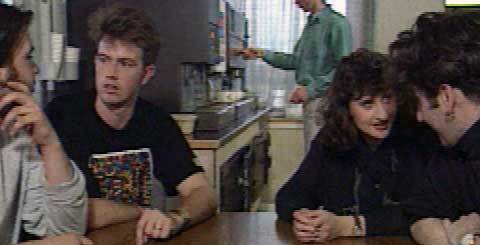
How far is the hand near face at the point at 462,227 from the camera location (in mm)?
1417

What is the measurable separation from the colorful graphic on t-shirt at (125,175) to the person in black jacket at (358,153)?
1.48 ft

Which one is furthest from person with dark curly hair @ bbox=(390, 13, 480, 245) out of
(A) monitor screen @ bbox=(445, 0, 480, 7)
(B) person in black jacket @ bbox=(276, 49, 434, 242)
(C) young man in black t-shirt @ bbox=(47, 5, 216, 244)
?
(A) monitor screen @ bbox=(445, 0, 480, 7)

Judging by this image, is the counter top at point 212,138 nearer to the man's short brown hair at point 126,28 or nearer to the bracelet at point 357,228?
the man's short brown hair at point 126,28

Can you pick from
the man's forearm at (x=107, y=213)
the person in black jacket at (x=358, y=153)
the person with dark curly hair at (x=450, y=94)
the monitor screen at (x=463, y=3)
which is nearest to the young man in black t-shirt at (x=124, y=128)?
the man's forearm at (x=107, y=213)

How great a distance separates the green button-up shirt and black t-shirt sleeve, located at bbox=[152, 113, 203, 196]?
157cm

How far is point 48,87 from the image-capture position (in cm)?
270

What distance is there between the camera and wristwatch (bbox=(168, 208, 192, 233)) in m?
1.59

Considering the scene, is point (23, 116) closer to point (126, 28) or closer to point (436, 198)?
point (126, 28)

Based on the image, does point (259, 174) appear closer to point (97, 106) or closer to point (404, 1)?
point (404, 1)

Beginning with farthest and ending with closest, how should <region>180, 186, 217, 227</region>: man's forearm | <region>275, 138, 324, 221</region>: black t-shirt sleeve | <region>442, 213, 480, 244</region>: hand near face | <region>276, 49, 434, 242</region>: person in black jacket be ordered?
<region>276, 49, 434, 242</region>: person in black jacket → <region>275, 138, 324, 221</region>: black t-shirt sleeve → <region>180, 186, 217, 227</region>: man's forearm → <region>442, 213, 480, 244</region>: hand near face

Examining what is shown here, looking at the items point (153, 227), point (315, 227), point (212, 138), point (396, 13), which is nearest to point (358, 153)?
point (315, 227)

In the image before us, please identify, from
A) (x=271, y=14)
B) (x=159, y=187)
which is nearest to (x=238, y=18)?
(x=271, y=14)

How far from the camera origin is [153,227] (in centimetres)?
152

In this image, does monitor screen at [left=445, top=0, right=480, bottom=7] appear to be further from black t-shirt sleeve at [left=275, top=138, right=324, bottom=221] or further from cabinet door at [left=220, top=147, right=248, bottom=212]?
black t-shirt sleeve at [left=275, top=138, right=324, bottom=221]
